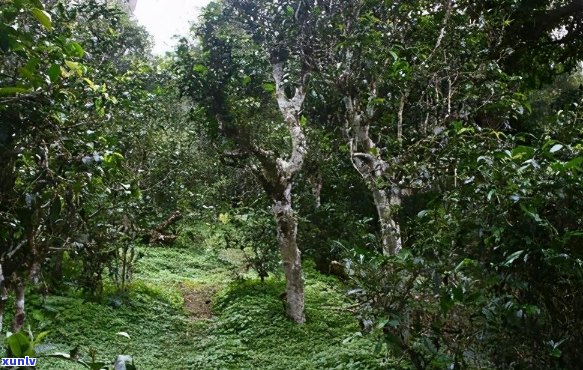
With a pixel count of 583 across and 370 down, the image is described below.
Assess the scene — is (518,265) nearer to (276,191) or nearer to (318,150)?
(276,191)

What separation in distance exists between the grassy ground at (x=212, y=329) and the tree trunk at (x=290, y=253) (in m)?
0.23

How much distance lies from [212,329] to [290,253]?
169cm

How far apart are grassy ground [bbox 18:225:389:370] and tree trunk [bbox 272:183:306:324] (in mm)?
230

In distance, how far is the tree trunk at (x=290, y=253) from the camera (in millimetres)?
7383

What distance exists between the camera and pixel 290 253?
7391mm

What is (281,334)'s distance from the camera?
7.10m

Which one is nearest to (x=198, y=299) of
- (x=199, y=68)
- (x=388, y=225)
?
(x=199, y=68)

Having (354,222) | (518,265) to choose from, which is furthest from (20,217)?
(354,222)

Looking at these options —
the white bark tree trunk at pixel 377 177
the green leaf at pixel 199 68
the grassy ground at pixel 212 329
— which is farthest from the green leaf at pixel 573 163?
the green leaf at pixel 199 68

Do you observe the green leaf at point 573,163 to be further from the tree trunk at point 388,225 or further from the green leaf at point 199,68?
the green leaf at point 199,68

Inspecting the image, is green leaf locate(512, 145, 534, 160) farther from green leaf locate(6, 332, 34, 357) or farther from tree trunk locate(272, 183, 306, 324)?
tree trunk locate(272, 183, 306, 324)

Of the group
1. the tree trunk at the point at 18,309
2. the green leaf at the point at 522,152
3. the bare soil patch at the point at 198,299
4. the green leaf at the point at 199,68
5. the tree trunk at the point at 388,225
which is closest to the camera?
the green leaf at the point at 522,152

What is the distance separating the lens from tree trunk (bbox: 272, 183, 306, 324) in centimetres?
738

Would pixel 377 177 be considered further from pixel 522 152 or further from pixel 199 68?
pixel 199 68
